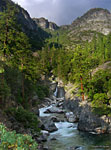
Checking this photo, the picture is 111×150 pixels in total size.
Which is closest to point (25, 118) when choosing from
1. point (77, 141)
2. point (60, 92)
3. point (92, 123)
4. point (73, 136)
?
point (77, 141)

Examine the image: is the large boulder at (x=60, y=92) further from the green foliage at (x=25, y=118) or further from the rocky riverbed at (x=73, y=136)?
the green foliage at (x=25, y=118)

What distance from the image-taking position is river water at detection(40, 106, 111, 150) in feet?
58.3

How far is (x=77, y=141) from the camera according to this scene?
20000 millimetres

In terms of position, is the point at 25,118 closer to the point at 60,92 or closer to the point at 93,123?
the point at 93,123

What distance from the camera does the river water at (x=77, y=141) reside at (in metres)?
17.8

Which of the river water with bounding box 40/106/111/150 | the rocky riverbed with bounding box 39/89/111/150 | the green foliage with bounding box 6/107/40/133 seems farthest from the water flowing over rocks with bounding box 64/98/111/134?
the green foliage with bounding box 6/107/40/133

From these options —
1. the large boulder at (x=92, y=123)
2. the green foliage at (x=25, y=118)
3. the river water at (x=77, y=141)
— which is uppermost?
the green foliage at (x=25, y=118)

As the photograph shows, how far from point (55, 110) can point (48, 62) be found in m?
51.0

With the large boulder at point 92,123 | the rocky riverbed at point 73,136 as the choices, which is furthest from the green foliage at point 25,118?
the large boulder at point 92,123

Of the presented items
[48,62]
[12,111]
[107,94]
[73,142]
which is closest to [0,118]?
[12,111]

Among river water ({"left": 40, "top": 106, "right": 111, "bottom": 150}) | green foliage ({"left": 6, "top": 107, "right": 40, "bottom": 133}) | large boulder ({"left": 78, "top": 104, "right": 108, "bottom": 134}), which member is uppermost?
green foliage ({"left": 6, "top": 107, "right": 40, "bottom": 133})

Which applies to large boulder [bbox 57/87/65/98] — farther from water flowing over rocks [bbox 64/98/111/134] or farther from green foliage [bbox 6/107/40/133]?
green foliage [bbox 6/107/40/133]

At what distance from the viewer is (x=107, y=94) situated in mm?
24906

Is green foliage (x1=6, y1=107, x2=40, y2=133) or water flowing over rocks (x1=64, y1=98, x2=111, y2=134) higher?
green foliage (x1=6, y1=107, x2=40, y2=133)
